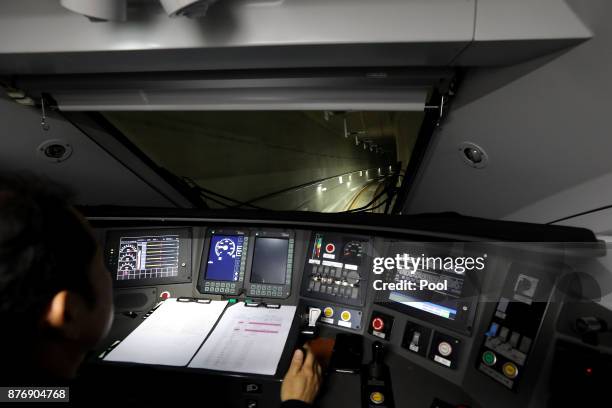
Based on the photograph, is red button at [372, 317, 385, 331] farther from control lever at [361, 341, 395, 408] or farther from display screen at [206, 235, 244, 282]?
display screen at [206, 235, 244, 282]

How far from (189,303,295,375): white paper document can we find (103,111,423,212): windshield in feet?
3.69

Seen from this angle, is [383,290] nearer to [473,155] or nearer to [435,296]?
[435,296]

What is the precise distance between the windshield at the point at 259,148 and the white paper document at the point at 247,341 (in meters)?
1.12

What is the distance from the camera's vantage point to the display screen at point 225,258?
6.46 feet

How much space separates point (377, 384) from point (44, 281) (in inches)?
48.1

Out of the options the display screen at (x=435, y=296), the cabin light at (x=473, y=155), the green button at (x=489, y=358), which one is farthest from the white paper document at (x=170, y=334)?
the cabin light at (x=473, y=155)

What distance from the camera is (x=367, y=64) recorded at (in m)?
1.19

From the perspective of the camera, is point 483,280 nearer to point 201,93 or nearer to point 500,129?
point 500,129

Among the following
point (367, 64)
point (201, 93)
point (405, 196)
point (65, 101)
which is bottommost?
point (405, 196)

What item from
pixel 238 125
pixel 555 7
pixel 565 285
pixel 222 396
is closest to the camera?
pixel 555 7

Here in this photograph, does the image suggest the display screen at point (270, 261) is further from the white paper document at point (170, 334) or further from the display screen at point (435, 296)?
the display screen at point (435, 296)

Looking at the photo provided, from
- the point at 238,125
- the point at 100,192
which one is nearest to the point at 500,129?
the point at 238,125

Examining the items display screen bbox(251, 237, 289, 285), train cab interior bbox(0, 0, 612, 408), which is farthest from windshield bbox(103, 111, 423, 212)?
display screen bbox(251, 237, 289, 285)

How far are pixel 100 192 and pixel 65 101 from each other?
90cm
